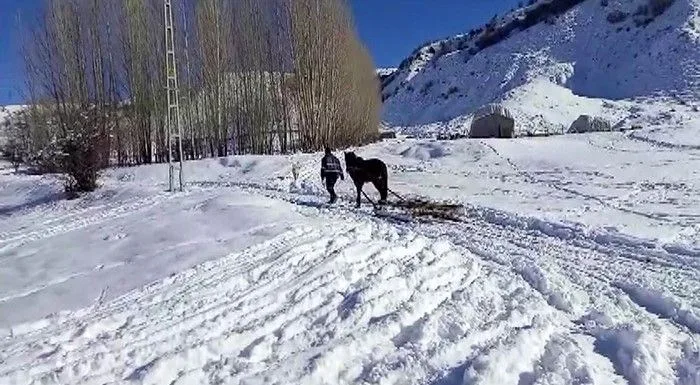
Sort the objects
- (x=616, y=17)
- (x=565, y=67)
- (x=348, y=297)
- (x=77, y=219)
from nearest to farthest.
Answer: (x=348, y=297), (x=77, y=219), (x=565, y=67), (x=616, y=17)

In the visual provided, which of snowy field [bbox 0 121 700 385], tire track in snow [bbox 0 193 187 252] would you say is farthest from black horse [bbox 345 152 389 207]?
tire track in snow [bbox 0 193 187 252]

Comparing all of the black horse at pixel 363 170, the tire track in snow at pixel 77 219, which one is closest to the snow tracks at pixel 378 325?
the black horse at pixel 363 170

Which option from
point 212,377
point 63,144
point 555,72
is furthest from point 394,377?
point 555,72

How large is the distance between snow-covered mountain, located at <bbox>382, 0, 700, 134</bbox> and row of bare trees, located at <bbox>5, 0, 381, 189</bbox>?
108ft

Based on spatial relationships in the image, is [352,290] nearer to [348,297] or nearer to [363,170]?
[348,297]

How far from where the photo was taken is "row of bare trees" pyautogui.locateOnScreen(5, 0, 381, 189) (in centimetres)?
3092

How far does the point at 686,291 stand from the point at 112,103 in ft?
99.2

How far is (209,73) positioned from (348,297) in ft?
93.5

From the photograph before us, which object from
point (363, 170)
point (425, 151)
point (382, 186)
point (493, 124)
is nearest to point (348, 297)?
point (363, 170)

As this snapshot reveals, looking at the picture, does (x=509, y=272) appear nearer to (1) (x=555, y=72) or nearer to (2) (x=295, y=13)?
(2) (x=295, y=13)

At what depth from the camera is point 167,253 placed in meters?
8.52

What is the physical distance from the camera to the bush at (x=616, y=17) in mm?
94562

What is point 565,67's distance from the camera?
88688 mm

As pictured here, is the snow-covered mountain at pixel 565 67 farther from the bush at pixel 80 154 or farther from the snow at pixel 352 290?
the snow at pixel 352 290
